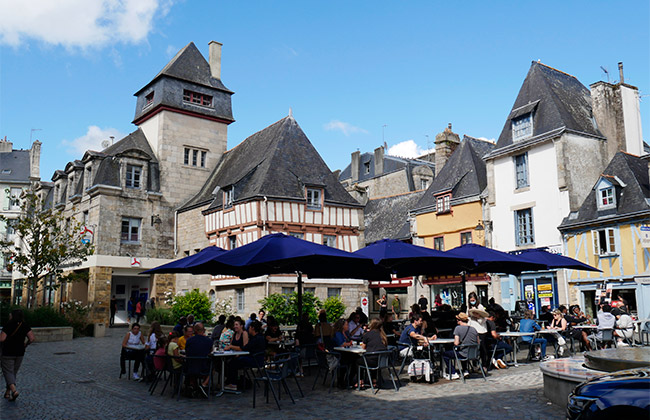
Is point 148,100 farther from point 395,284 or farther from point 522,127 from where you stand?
point 522,127

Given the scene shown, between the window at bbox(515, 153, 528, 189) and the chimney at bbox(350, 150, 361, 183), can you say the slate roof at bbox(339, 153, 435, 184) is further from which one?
the window at bbox(515, 153, 528, 189)

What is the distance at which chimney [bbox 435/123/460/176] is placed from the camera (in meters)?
27.8

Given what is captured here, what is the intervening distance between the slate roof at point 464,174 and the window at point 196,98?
12413 mm

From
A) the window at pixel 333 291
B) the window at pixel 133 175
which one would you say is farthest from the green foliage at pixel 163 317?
the window at pixel 133 175

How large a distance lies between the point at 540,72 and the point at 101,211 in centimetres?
1981

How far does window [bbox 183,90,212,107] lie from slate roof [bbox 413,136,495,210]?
12.4m

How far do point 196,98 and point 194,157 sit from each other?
10.3 feet

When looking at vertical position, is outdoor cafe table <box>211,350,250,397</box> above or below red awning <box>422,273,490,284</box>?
below

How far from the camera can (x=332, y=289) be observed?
2352 cm

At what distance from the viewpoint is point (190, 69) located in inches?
1139

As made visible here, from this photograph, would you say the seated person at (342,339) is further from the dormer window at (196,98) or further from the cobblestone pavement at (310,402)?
the dormer window at (196,98)

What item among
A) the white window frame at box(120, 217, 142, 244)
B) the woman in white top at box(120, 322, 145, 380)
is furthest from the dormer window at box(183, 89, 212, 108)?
the woman in white top at box(120, 322, 145, 380)

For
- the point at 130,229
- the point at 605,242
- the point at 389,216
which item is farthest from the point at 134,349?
the point at 389,216

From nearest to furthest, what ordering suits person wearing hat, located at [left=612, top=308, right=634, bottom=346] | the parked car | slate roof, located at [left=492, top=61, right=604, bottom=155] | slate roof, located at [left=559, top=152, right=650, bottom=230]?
the parked car < person wearing hat, located at [left=612, top=308, right=634, bottom=346] < slate roof, located at [left=559, top=152, right=650, bottom=230] < slate roof, located at [left=492, top=61, right=604, bottom=155]
